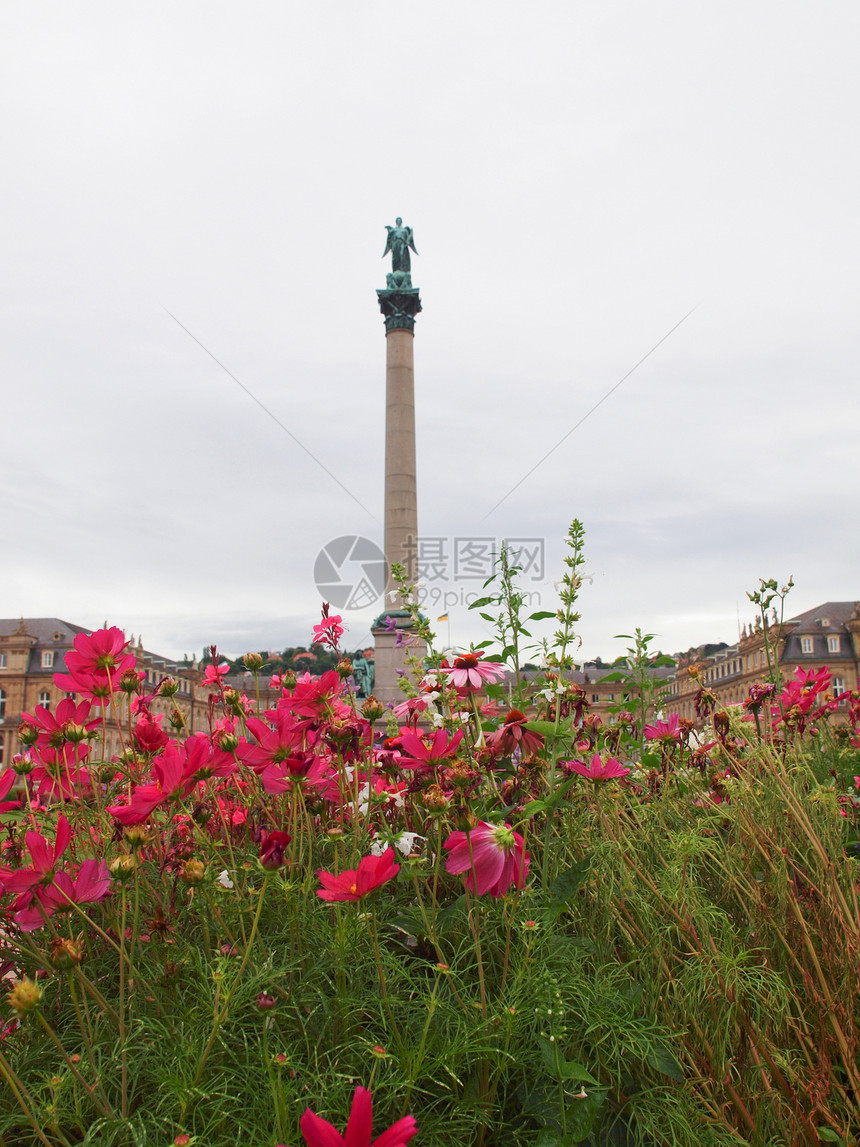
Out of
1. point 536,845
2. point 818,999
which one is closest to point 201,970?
point 536,845

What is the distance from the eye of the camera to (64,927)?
198 cm

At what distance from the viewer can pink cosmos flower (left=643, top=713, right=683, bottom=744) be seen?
3.77 m

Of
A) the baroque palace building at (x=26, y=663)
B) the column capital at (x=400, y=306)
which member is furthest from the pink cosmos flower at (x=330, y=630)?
the baroque palace building at (x=26, y=663)

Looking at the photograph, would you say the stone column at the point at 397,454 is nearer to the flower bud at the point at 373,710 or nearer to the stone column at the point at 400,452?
the stone column at the point at 400,452

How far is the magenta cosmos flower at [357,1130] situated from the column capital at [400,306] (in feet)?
83.6

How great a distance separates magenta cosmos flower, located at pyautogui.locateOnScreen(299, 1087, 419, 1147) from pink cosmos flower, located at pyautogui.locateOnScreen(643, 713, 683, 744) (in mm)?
2922

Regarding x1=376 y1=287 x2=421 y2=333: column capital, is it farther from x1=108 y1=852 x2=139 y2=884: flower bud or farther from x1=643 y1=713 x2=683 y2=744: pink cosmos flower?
x1=108 y1=852 x2=139 y2=884: flower bud

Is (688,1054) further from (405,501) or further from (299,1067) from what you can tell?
(405,501)

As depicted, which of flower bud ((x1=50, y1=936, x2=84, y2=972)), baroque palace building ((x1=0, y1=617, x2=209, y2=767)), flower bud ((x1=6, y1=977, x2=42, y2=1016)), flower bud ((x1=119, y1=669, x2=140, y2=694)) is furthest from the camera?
baroque palace building ((x1=0, y1=617, x2=209, y2=767))

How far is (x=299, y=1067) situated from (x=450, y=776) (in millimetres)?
655

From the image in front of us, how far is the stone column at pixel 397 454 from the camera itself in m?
21.2

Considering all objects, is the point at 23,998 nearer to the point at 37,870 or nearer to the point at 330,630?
the point at 37,870

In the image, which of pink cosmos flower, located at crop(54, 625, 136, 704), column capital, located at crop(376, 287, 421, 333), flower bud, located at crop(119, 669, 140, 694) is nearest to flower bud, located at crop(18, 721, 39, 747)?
pink cosmos flower, located at crop(54, 625, 136, 704)

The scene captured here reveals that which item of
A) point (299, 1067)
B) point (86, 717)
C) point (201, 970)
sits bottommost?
point (299, 1067)
